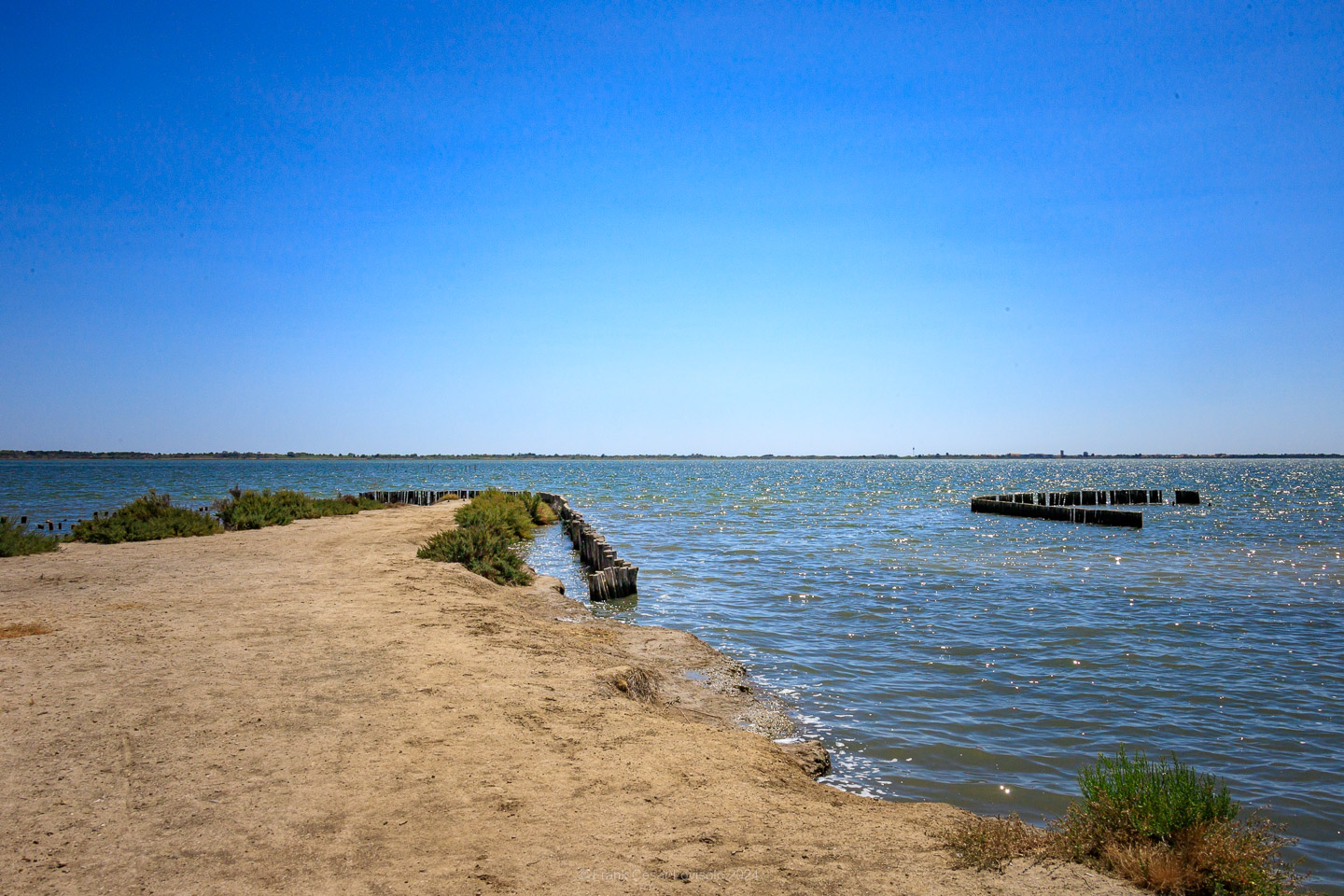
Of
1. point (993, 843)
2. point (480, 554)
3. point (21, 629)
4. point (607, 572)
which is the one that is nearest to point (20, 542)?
point (480, 554)

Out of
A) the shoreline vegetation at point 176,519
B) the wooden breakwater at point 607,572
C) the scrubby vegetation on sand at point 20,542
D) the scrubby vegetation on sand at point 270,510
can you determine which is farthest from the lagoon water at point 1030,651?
the scrubby vegetation on sand at point 20,542

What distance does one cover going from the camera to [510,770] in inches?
215

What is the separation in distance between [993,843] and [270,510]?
84.3 ft

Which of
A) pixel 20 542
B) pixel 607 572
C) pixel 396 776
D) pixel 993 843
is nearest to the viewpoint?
pixel 993 843

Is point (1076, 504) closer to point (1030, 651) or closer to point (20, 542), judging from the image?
point (1030, 651)

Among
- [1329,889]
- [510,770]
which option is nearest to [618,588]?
[510,770]

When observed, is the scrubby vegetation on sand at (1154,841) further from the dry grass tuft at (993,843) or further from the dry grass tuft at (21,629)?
the dry grass tuft at (21,629)

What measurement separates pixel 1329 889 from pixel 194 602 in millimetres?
12437

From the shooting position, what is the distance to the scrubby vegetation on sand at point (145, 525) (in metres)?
19.3

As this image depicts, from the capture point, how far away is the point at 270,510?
25.4 m

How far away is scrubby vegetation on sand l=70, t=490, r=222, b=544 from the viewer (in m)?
19.3

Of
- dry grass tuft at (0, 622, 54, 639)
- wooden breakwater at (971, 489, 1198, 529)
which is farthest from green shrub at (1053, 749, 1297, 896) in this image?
wooden breakwater at (971, 489, 1198, 529)

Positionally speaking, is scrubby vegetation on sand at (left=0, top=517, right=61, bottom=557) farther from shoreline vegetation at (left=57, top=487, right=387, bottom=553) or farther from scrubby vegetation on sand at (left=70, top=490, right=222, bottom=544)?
scrubby vegetation on sand at (left=70, top=490, right=222, bottom=544)

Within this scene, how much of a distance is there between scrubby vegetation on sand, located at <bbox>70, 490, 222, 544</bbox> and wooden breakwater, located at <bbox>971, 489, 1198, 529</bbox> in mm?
37041
